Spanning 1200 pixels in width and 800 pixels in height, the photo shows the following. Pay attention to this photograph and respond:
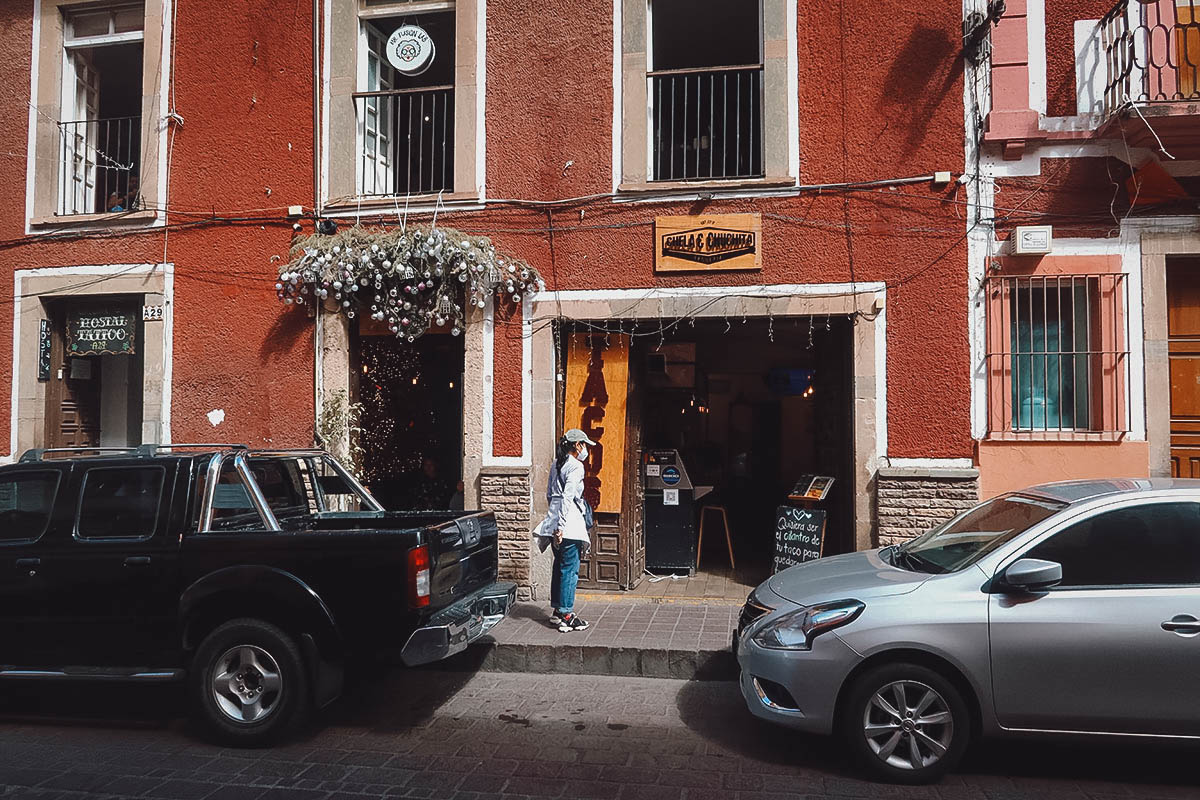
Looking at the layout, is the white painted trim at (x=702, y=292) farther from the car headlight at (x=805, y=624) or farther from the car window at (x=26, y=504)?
the car window at (x=26, y=504)

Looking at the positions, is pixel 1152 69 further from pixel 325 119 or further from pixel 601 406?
pixel 325 119

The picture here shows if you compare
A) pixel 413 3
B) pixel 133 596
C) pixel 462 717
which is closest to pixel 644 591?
pixel 462 717

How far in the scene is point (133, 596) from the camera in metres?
5.06

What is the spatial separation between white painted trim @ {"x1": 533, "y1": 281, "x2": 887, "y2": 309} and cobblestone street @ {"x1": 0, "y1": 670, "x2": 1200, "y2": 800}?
4.02 m

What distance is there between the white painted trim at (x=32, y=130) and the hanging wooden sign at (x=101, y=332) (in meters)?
1.23

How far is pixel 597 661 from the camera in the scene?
6.41 m

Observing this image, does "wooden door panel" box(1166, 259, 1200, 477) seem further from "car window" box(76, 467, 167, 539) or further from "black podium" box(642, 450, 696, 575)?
"car window" box(76, 467, 167, 539)

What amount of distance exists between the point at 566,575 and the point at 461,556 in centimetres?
178

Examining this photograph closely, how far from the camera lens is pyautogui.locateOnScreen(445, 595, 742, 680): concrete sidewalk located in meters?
6.23

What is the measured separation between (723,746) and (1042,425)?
501cm

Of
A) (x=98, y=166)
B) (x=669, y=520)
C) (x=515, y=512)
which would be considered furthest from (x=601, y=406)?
(x=98, y=166)

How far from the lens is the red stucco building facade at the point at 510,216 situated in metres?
7.95

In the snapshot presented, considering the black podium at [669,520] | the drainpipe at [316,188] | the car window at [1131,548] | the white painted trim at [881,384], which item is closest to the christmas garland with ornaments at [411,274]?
the drainpipe at [316,188]

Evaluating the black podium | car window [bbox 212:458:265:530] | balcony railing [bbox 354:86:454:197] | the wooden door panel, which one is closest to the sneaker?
the black podium
